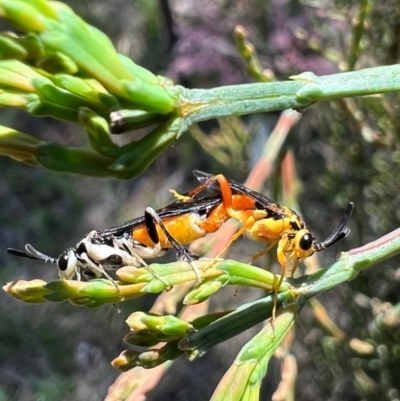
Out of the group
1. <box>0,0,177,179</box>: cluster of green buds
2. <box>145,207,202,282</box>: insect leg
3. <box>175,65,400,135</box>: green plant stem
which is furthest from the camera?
<box>145,207,202,282</box>: insect leg

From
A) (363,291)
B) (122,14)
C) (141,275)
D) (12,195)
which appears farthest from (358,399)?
(122,14)

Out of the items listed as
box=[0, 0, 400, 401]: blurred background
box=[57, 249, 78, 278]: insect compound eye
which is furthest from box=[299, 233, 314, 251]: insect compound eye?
box=[0, 0, 400, 401]: blurred background

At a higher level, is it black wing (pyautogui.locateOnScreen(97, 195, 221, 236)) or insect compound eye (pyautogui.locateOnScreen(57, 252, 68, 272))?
insect compound eye (pyautogui.locateOnScreen(57, 252, 68, 272))

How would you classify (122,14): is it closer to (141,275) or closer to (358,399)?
(358,399)

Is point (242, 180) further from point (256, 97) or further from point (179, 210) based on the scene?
point (256, 97)

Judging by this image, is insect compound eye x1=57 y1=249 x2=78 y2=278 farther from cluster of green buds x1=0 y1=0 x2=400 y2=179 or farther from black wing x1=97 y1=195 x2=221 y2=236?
cluster of green buds x1=0 y1=0 x2=400 y2=179

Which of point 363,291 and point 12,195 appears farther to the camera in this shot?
point 12,195
